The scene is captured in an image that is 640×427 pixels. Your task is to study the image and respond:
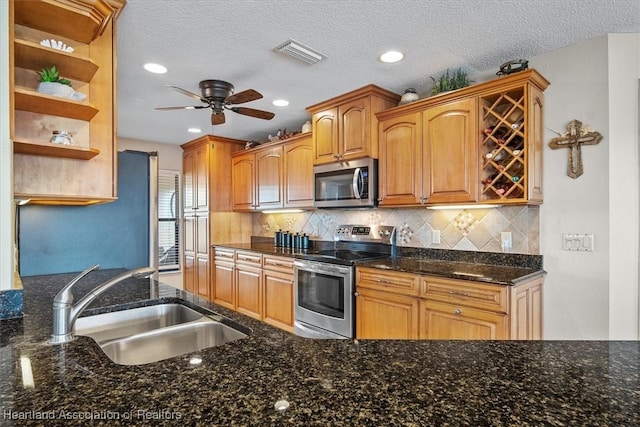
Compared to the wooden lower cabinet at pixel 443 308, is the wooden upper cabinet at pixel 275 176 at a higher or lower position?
higher

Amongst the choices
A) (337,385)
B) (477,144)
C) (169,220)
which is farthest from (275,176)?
(337,385)

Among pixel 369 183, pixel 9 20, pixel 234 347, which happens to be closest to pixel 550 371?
pixel 234 347

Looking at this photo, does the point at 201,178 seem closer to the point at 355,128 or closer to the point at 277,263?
the point at 277,263

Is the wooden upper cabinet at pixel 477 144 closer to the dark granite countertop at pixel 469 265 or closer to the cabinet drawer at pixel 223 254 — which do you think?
the dark granite countertop at pixel 469 265

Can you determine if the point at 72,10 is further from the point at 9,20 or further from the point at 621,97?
the point at 621,97

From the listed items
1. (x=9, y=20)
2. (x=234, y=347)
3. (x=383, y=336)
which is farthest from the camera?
→ (x=383, y=336)

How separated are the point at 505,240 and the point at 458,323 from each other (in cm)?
80

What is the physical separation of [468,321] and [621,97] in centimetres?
167

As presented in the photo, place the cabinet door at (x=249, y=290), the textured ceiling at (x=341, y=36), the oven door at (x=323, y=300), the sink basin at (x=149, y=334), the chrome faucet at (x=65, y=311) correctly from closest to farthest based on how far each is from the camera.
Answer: the chrome faucet at (x=65, y=311) < the sink basin at (x=149, y=334) < the textured ceiling at (x=341, y=36) < the oven door at (x=323, y=300) < the cabinet door at (x=249, y=290)

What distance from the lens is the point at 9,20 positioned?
1.35 m

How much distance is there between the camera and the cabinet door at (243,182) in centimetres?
460

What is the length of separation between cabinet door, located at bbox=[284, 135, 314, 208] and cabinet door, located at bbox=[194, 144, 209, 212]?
4.23 feet

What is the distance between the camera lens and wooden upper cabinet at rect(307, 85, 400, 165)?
306 centimetres

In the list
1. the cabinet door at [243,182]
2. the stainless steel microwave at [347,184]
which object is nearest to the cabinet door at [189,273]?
the cabinet door at [243,182]
